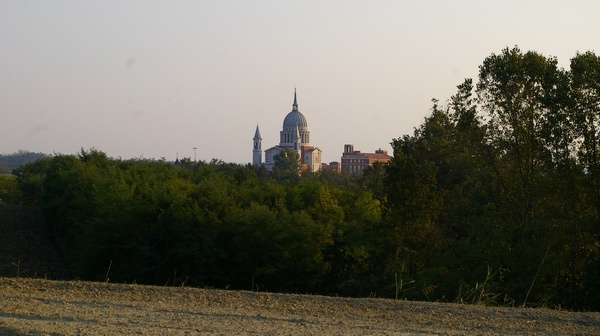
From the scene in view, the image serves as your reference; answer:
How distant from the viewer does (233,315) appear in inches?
453

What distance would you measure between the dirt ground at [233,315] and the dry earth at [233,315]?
0.04 ft

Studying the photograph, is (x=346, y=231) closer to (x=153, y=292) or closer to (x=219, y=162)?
(x=153, y=292)

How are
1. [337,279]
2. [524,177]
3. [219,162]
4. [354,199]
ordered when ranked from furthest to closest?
1. [219,162]
2. [354,199]
3. [337,279]
4. [524,177]

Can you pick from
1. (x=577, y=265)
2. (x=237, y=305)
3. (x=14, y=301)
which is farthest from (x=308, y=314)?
(x=577, y=265)

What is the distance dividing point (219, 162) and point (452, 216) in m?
81.3

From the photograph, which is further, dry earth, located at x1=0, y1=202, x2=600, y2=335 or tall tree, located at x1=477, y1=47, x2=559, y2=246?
tall tree, located at x1=477, y1=47, x2=559, y2=246

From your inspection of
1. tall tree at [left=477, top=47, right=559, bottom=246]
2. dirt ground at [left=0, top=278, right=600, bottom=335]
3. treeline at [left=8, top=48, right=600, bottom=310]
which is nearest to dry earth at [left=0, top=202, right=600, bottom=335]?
dirt ground at [left=0, top=278, right=600, bottom=335]

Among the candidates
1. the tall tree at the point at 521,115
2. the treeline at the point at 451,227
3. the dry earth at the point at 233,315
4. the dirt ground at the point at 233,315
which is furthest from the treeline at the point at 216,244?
the dirt ground at the point at 233,315

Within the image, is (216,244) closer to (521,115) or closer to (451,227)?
(451,227)

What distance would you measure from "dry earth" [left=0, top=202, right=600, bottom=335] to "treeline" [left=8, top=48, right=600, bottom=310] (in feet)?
11.1

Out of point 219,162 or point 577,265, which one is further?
point 219,162

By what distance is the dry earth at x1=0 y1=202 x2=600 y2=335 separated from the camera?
1019 centimetres

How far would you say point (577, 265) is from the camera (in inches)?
974

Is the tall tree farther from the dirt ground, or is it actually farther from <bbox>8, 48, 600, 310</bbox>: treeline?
the dirt ground
